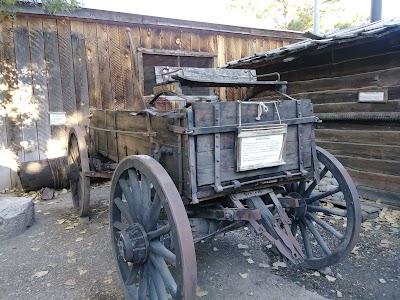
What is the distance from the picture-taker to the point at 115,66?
6805 mm

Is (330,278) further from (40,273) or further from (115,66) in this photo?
(115,66)

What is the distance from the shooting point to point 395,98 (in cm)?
463

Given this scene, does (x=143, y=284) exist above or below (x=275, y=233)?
Result: below

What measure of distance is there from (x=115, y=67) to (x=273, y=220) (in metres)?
5.42

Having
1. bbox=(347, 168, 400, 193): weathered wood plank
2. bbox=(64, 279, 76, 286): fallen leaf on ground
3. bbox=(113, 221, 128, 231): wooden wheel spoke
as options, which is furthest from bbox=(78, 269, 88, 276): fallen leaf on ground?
bbox=(347, 168, 400, 193): weathered wood plank

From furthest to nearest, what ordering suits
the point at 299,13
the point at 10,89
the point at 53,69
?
1. the point at 299,13
2. the point at 53,69
3. the point at 10,89

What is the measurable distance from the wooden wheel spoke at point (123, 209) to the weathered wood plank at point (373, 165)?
4051 mm

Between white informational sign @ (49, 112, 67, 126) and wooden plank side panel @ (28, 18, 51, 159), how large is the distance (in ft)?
0.29

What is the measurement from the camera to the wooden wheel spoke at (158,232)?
80.4 inches

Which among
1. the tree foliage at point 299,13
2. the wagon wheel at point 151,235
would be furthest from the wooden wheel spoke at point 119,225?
the tree foliage at point 299,13

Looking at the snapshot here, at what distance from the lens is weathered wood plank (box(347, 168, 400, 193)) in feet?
15.5

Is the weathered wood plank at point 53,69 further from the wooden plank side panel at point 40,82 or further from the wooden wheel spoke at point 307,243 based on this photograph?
the wooden wheel spoke at point 307,243

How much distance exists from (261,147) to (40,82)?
203 inches

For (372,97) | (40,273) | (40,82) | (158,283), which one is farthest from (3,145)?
(372,97)
